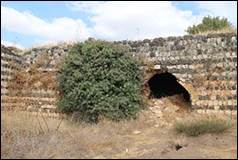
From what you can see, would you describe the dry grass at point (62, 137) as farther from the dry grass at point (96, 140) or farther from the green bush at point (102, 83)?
the green bush at point (102, 83)

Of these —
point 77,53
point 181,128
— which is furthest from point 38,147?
point 77,53

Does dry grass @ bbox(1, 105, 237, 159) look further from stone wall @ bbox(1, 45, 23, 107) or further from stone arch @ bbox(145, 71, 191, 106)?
stone wall @ bbox(1, 45, 23, 107)

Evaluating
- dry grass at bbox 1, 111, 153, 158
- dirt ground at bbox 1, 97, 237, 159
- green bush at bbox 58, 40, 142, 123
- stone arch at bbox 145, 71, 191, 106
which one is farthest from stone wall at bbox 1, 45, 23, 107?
stone arch at bbox 145, 71, 191, 106

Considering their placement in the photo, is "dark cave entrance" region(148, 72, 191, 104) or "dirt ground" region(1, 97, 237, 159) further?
"dark cave entrance" region(148, 72, 191, 104)

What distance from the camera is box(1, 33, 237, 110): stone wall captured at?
13055 millimetres

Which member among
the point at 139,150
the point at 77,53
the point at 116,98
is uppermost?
the point at 77,53

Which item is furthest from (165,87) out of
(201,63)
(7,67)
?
(7,67)

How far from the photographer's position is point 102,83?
44.8 ft

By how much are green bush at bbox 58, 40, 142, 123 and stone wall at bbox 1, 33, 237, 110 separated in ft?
2.36

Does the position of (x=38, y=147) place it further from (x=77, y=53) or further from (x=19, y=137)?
(x=77, y=53)

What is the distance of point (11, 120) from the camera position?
488 inches

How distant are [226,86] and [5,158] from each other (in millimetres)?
6591

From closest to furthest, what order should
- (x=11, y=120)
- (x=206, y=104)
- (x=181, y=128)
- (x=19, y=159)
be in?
(x=19, y=159) → (x=181, y=128) → (x=11, y=120) → (x=206, y=104)

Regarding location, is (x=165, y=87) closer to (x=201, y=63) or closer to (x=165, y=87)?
(x=165, y=87)
